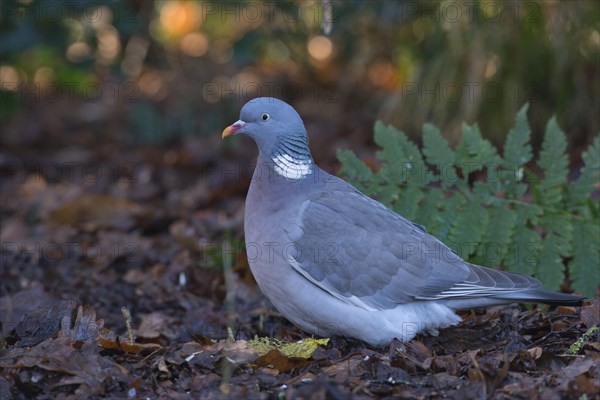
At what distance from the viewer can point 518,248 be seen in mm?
5684

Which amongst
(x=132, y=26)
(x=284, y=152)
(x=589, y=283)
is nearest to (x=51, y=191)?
(x=132, y=26)

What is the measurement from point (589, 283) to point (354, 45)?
5.43 m

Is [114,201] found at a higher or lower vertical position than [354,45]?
lower

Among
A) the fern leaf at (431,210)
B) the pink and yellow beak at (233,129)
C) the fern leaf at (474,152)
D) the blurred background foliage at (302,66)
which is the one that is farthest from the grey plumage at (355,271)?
the blurred background foliage at (302,66)

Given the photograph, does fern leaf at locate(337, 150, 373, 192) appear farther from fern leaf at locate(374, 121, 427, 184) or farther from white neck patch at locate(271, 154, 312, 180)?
white neck patch at locate(271, 154, 312, 180)

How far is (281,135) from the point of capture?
527 centimetres

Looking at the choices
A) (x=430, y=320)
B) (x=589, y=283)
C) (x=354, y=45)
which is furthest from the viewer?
(x=354, y=45)

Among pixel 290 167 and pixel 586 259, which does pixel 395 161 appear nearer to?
pixel 290 167

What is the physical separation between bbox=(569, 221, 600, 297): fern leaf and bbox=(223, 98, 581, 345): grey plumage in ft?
2.51

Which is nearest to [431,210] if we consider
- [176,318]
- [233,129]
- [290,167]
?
[290,167]

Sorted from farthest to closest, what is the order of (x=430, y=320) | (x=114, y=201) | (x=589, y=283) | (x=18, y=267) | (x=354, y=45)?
(x=354, y=45), (x=114, y=201), (x=18, y=267), (x=589, y=283), (x=430, y=320)

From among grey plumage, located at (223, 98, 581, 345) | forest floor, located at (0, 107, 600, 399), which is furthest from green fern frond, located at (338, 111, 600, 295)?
grey plumage, located at (223, 98, 581, 345)

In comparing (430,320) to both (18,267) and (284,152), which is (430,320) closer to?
(284,152)

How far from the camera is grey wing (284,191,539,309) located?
4.92 meters
